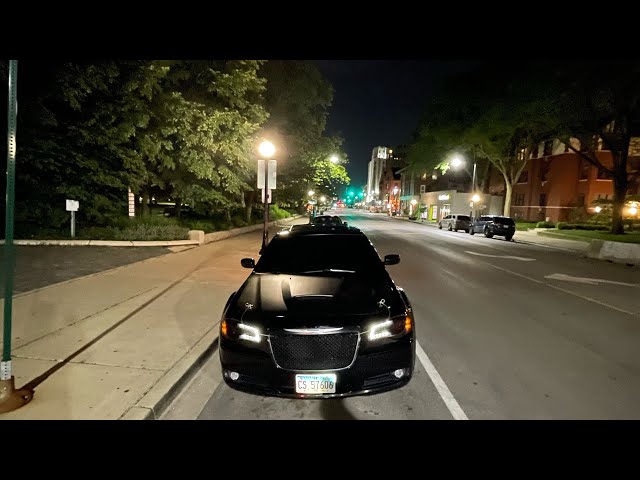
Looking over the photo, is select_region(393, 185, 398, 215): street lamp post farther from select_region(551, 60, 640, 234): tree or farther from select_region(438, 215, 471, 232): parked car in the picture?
select_region(551, 60, 640, 234): tree

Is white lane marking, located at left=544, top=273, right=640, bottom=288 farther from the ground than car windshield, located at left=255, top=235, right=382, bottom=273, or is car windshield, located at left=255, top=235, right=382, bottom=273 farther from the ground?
car windshield, located at left=255, top=235, right=382, bottom=273

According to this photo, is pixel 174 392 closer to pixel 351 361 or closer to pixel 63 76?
pixel 351 361

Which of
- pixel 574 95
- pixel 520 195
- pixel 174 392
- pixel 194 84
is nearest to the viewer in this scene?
pixel 174 392

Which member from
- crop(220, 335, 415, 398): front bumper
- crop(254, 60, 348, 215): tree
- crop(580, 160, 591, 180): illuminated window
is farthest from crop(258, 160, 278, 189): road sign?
crop(580, 160, 591, 180): illuminated window

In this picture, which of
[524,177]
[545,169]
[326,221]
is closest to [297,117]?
[326,221]

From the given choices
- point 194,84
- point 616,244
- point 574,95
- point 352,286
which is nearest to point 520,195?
point 574,95

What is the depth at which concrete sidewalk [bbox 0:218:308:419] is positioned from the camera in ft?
12.7

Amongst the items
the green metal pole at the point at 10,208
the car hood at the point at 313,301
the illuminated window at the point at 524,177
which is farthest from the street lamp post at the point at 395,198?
the green metal pole at the point at 10,208

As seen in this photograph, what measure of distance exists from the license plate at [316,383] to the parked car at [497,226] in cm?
2771

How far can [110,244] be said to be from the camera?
15312 mm

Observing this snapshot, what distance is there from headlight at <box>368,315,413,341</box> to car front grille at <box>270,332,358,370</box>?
0.81 feet

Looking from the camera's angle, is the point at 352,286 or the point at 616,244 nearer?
the point at 352,286

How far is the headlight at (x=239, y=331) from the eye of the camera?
3.71m
